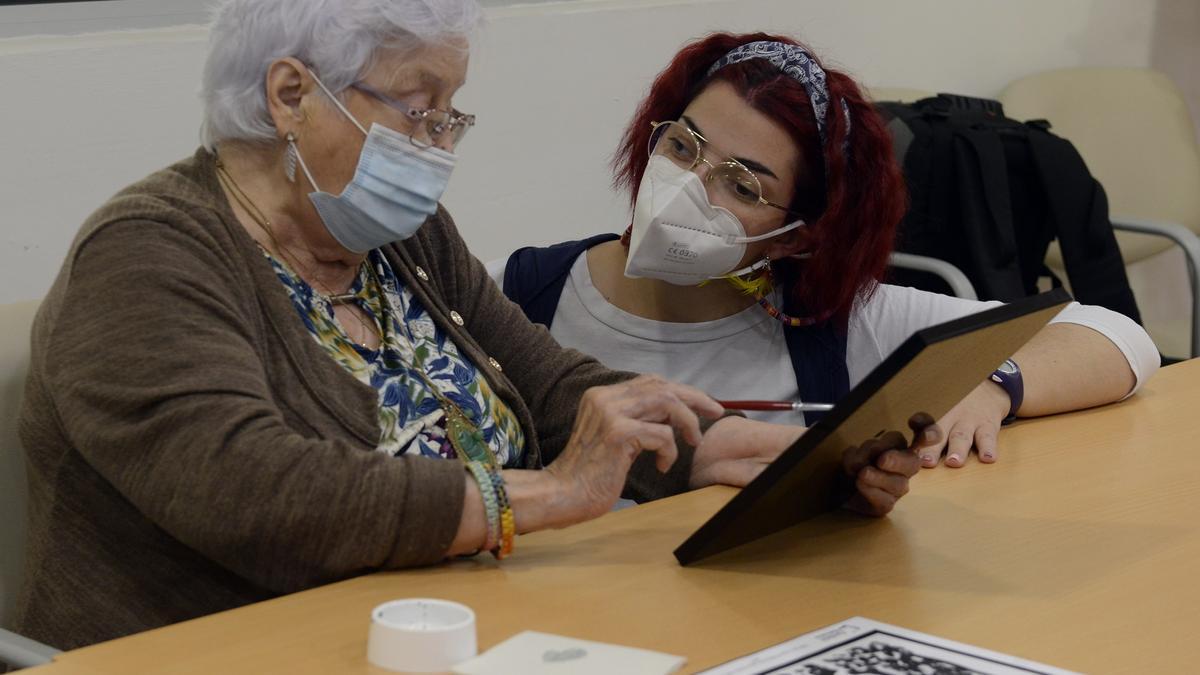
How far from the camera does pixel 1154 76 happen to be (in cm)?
370

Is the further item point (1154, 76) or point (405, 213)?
point (1154, 76)

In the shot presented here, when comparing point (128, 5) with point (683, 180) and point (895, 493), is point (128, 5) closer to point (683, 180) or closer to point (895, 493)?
point (683, 180)

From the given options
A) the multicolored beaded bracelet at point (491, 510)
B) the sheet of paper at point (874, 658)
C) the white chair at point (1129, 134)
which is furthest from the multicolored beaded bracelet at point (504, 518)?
the white chair at point (1129, 134)

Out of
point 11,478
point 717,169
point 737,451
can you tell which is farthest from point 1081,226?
point 11,478

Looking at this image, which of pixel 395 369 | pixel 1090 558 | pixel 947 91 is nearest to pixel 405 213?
pixel 395 369

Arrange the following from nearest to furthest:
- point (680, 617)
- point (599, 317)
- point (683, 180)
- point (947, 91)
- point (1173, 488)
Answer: point (680, 617) → point (1173, 488) → point (683, 180) → point (599, 317) → point (947, 91)

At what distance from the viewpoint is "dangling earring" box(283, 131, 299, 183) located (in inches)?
55.4

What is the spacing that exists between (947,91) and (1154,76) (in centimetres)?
57

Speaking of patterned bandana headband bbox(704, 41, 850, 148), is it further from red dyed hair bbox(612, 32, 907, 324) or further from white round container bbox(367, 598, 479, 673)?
white round container bbox(367, 598, 479, 673)

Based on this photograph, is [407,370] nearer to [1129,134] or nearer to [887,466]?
[887,466]

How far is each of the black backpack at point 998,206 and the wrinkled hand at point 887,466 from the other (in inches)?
59.9

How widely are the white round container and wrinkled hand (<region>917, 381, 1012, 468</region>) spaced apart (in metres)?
0.71

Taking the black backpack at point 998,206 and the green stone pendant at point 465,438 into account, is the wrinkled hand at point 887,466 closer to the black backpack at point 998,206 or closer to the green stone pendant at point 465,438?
the green stone pendant at point 465,438

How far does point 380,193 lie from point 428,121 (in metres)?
0.10
